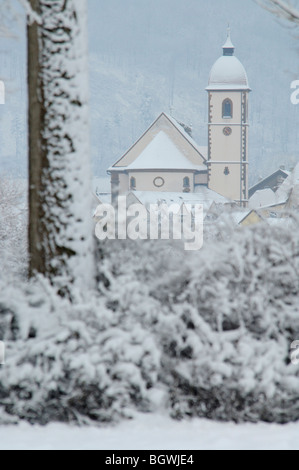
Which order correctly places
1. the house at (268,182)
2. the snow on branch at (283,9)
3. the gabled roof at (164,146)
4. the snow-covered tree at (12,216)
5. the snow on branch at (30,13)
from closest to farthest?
1. the snow on branch at (30,13)
2. the snow on branch at (283,9)
3. the snow-covered tree at (12,216)
4. the gabled roof at (164,146)
5. the house at (268,182)

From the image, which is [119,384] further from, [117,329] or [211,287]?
[211,287]

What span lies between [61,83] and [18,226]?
42.6 ft

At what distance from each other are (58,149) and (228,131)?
86971 mm

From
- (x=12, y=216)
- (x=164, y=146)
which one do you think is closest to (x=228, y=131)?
(x=164, y=146)

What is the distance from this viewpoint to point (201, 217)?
250 inches

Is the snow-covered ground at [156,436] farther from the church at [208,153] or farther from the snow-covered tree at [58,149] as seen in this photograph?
the church at [208,153]

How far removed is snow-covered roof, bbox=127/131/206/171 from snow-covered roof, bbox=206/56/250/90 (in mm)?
13573

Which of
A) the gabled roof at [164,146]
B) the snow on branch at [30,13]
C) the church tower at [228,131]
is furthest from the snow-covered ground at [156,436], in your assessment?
the church tower at [228,131]

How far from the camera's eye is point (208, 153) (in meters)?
89.9

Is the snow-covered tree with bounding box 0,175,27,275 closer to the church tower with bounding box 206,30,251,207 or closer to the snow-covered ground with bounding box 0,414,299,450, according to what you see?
the snow-covered ground with bounding box 0,414,299,450

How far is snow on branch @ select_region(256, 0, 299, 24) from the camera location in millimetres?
7777

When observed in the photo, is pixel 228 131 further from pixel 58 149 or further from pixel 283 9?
pixel 58 149

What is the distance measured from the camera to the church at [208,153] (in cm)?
8094

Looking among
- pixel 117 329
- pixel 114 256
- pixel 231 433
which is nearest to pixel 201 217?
pixel 114 256
